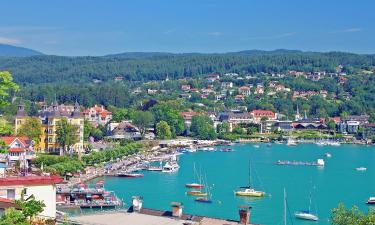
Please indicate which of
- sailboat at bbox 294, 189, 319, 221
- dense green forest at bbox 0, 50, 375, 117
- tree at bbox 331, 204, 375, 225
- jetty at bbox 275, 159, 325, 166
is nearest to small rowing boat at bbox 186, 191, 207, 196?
sailboat at bbox 294, 189, 319, 221

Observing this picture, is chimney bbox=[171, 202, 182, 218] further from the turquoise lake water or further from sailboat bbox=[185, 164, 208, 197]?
sailboat bbox=[185, 164, 208, 197]

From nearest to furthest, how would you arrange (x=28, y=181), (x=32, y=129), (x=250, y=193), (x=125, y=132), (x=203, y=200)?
(x=28, y=181), (x=203, y=200), (x=250, y=193), (x=32, y=129), (x=125, y=132)

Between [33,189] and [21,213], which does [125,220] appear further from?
[21,213]

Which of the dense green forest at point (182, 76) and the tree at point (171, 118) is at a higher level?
the dense green forest at point (182, 76)

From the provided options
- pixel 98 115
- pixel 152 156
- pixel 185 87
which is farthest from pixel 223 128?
pixel 185 87

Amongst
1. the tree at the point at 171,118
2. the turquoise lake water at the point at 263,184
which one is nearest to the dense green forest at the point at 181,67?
the tree at the point at 171,118

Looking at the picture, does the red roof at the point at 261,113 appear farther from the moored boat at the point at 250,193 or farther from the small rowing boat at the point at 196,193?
the moored boat at the point at 250,193
